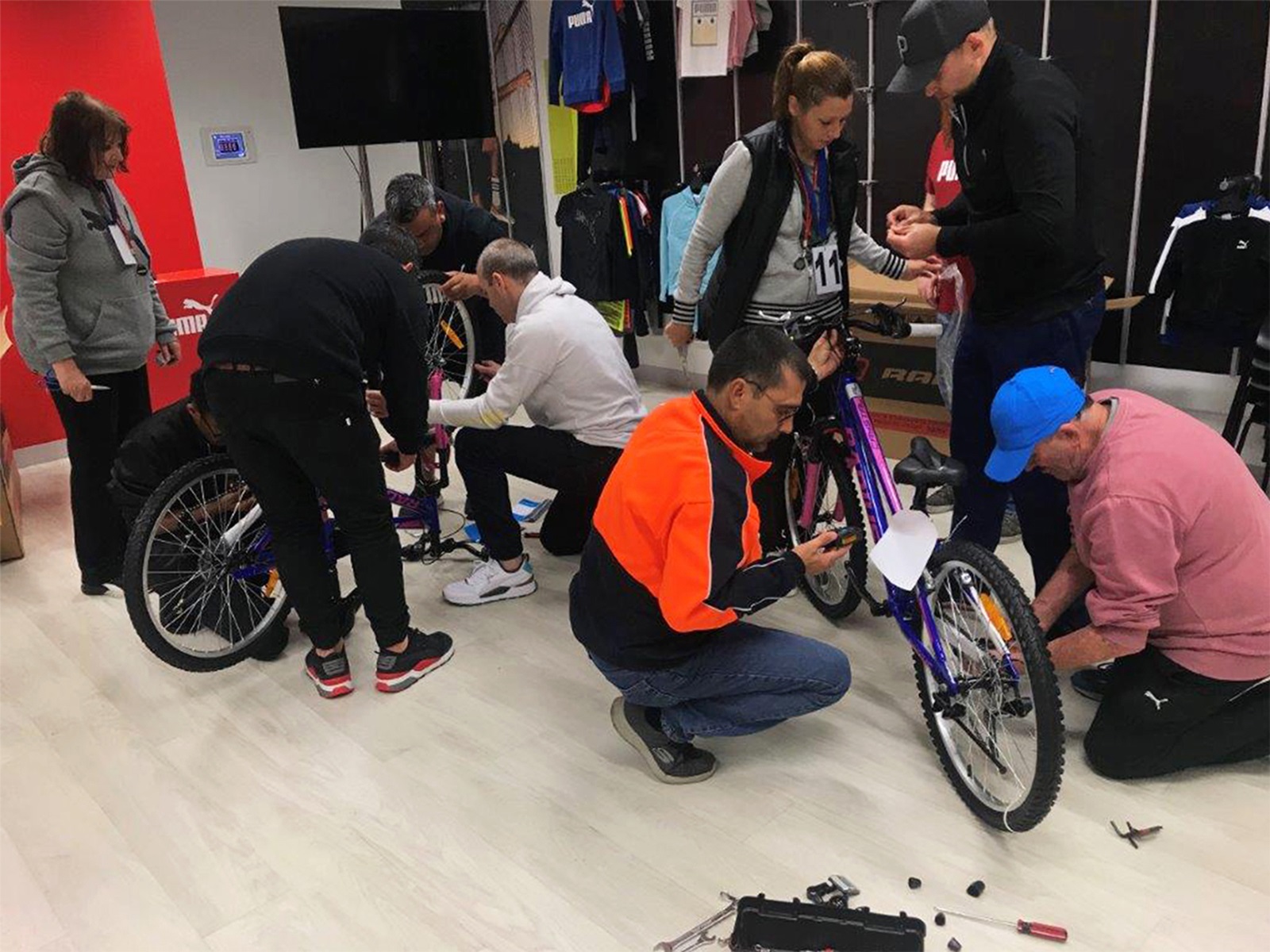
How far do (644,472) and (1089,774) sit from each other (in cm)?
115

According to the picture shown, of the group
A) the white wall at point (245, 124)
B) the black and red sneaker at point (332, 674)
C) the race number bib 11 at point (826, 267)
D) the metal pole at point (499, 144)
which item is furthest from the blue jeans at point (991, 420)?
the white wall at point (245, 124)

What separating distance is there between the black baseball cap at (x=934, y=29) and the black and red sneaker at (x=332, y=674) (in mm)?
1984

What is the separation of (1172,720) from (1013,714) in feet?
1.24

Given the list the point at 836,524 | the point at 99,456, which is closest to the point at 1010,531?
the point at 836,524

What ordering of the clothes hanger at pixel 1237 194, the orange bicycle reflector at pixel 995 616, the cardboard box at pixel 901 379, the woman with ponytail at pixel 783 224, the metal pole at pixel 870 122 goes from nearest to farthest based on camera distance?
the orange bicycle reflector at pixel 995 616 < the woman with ponytail at pixel 783 224 < the clothes hanger at pixel 1237 194 < the cardboard box at pixel 901 379 < the metal pole at pixel 870 122

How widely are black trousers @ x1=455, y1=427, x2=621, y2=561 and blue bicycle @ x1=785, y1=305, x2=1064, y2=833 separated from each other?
0.70 metres

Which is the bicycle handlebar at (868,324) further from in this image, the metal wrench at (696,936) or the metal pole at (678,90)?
the metal pole at (678,90)

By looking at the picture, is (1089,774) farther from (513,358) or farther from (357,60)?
(357,60)

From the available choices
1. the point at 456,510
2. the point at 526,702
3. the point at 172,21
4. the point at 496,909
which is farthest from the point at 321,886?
the point at 172,21

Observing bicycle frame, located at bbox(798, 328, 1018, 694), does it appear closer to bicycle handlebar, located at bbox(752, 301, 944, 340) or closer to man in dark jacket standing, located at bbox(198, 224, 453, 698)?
bicycle handlebar, located at bbox(752, 301, 944, 340)

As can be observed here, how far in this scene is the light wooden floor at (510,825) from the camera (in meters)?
1.85

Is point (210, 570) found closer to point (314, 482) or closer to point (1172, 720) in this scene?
point (314, 482)

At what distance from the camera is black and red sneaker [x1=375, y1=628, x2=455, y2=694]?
268 centimetres

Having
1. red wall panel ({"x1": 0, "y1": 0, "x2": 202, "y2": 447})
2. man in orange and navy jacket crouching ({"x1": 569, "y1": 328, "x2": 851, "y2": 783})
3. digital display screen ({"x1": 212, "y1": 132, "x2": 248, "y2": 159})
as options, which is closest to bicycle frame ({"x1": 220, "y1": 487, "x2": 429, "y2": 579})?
man in orange and navy jacket crouching ({"x1": 569, "y1": 328, "x2": 851, "y2": 783})
